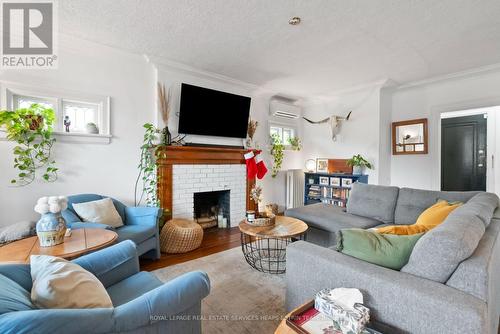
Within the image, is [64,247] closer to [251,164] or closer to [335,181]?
Result: [251,164]

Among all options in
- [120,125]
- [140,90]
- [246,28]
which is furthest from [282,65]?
[120,125]

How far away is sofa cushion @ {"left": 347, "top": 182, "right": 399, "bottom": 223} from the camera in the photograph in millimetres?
2820

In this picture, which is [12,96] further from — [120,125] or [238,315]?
[238,315]

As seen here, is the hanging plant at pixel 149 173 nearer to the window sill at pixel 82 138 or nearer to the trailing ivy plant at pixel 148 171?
the trailing ivy plant at pixel 148 171

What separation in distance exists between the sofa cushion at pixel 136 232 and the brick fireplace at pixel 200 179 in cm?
68

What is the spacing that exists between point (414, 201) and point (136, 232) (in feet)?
10.0

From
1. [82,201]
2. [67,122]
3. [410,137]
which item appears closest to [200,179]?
[82,201]

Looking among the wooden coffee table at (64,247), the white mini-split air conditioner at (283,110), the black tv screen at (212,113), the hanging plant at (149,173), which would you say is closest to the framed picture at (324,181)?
the white mini-split air conditioner at (283,110)

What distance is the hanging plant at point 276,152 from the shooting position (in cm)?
473

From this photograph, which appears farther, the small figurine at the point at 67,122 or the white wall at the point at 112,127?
the small figurine at the point at 67,122

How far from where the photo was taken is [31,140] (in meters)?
2.36

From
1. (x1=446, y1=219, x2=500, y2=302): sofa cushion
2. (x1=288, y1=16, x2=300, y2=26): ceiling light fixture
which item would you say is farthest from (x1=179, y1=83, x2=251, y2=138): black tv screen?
(x1=446, y1=219, x2=500, y2=302): sofa cushion

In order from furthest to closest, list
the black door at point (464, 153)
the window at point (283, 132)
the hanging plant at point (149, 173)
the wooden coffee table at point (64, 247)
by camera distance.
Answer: the window at point (283, 132) → the black door at point (464, 153) → the hanging plant at point (149, 173) → the wooden coffee table at point (64, 247)

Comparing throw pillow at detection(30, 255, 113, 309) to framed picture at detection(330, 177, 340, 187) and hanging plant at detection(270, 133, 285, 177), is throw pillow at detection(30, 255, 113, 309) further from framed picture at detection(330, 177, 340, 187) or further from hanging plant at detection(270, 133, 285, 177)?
framed picture at detection(330, 177, 340, 187)
